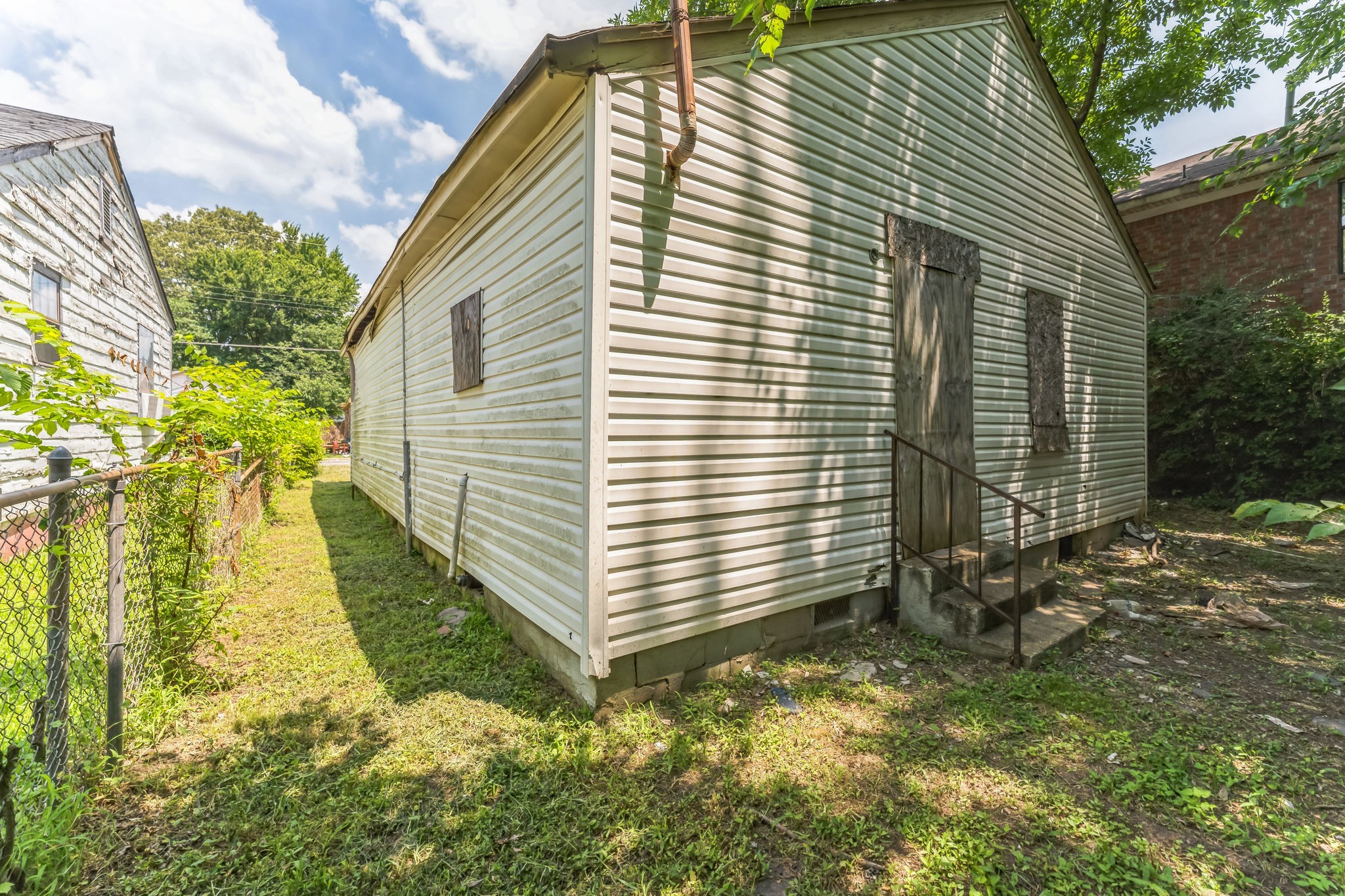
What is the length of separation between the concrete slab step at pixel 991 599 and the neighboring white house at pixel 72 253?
202 inches

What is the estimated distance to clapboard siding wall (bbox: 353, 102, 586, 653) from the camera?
3.15 meters

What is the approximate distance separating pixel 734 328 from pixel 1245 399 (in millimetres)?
11242

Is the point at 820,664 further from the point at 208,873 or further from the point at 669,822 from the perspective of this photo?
the point at 208,873

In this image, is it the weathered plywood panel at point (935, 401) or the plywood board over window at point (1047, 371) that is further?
the plywood board over window at point (1047, 371)

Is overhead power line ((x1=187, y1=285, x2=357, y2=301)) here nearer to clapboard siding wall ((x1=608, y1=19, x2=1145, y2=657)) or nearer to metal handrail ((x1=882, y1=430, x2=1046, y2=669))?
clapboard siding wall ((x1=608, y1=19, x2=1145, y2=657))

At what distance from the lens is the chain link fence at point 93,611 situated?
195cm

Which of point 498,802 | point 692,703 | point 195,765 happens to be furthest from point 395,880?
point 692,703

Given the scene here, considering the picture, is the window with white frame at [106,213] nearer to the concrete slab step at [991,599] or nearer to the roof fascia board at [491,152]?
the roof fascia board at [491,152]

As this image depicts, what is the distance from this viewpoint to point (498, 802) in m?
2.42

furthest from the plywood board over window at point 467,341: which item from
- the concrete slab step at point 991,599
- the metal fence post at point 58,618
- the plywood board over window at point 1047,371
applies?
the plywood board over window at point 1047,371

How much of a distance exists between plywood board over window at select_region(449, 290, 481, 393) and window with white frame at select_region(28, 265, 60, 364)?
15.2ft

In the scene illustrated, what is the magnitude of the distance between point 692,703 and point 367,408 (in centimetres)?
980

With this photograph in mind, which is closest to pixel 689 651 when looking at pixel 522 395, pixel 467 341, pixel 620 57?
pixel 522 395

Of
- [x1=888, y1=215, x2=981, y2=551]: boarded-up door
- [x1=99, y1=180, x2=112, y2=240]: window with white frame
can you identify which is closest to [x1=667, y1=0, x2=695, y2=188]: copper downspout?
[x1=888, y1=215, x2=981, y2=551]: boarded-up door
